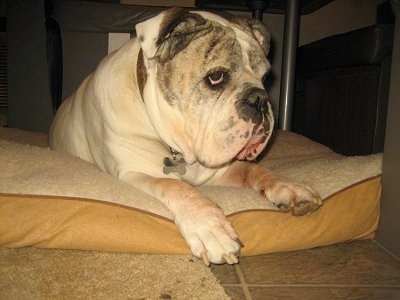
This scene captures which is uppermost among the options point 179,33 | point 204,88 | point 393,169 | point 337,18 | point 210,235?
point 337,18

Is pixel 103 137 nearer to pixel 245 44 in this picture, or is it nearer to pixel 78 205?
pixel 78 205

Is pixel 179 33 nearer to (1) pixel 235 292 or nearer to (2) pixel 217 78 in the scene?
(2) pixel 217 78

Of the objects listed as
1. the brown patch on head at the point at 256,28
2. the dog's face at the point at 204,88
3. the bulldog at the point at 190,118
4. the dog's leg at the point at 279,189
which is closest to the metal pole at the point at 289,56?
the brown patch on head at the point at 256,28

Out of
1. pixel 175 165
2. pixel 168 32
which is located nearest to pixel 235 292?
pixel 175 165

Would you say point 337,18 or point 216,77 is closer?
point 216,77

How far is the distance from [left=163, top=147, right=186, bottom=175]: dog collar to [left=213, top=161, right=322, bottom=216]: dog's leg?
0.29 metres

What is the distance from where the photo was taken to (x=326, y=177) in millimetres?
1731

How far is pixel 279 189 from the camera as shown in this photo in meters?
1.60

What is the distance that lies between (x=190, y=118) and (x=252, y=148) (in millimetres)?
274

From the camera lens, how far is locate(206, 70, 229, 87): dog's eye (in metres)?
1.60

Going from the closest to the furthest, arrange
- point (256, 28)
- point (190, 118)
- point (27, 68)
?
point (190, 118) → point (256, 28) → point (27, 68)

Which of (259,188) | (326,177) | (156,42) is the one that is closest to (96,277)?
(259,188)

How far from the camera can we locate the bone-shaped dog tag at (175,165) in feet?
5.95

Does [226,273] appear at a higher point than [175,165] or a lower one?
lower
